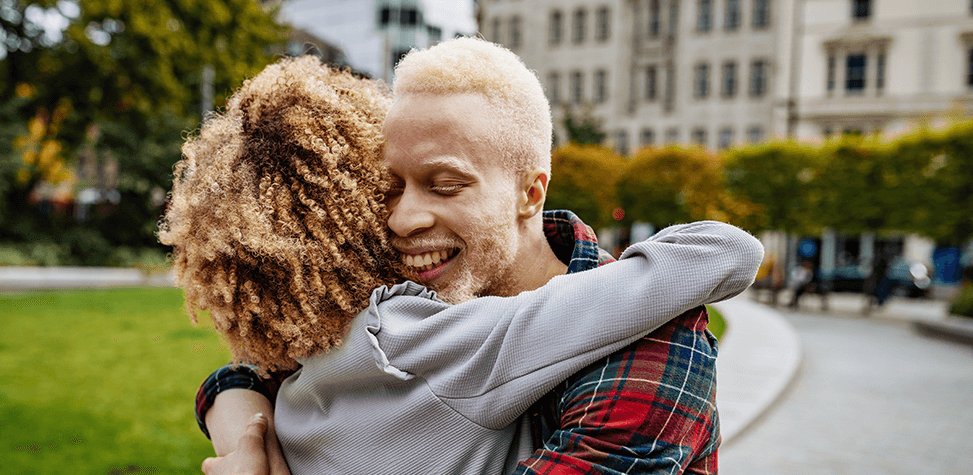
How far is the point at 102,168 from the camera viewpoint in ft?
103

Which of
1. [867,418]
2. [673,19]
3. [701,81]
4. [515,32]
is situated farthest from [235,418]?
[515,32]

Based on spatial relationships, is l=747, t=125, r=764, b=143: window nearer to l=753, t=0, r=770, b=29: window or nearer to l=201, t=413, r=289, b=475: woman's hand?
l=753, t=0, r=770, b=29: window

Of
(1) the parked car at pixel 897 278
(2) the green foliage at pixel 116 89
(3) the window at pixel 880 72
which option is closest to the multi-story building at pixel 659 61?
(3) the window at pixel 880 72

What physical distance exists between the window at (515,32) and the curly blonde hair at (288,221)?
4959 centimetres

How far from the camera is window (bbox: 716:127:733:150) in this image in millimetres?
44719

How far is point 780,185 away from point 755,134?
48.0 ft

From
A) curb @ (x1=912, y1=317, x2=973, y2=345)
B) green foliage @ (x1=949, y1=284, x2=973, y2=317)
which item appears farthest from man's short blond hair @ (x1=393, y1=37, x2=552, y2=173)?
green foliage @ (x1=949, y1=284, x2=973, y2=317)

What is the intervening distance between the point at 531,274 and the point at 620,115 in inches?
1870

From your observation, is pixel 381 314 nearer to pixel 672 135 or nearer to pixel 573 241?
pixel 573 241

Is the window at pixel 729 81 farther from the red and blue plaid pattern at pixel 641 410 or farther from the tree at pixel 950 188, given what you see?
the red and blue plaid pattern at pixel 641 410

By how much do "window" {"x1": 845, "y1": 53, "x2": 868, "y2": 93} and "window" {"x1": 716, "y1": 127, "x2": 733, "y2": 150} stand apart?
632 centimetres

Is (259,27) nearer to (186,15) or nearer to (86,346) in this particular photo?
(186,15)

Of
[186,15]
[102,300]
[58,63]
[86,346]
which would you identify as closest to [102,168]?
[58,63]

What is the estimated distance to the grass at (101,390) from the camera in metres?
5.80
